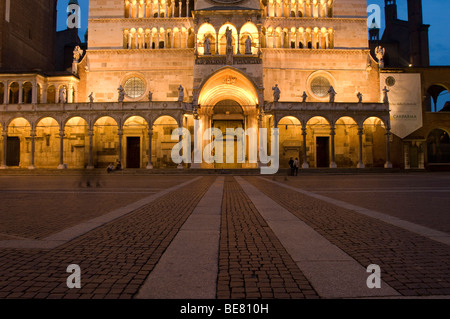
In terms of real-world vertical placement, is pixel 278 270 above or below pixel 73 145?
below

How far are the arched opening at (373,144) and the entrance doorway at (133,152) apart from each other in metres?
25.3

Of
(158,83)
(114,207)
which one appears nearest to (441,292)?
(114,207)

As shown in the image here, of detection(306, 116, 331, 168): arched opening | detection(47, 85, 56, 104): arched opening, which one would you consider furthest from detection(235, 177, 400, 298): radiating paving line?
detection(47, 85, 56, 104): arched opening

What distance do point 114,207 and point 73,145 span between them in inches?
1257

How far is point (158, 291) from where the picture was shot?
2602 millimetres

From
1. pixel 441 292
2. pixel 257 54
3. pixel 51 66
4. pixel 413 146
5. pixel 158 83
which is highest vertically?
pixel 51 66

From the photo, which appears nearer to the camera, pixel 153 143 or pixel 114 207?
pixel 114 207

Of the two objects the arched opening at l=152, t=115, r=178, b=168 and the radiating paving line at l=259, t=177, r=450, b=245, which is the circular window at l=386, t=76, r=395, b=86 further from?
the radiating paving line at l=259, t=177, r=450, b=245

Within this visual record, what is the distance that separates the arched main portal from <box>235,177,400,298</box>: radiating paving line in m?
29.5

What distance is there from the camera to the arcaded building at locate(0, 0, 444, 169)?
33.9 meters

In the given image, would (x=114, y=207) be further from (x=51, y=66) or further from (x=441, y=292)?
(x=51, y=66)

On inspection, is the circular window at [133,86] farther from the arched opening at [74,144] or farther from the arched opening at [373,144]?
the arched opening at [373,144]

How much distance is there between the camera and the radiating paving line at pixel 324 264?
261cm

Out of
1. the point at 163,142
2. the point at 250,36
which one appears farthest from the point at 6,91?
the point at 250,36
